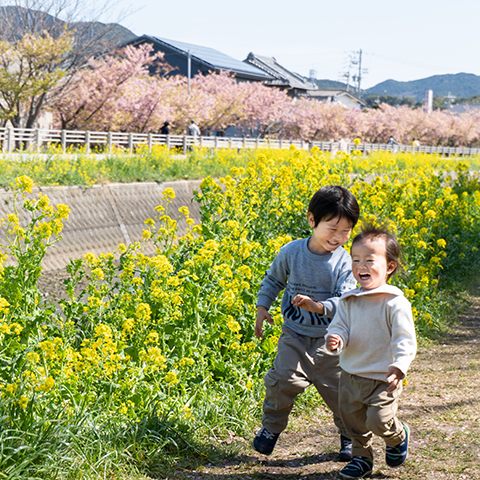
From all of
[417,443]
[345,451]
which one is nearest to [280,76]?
[417,443]

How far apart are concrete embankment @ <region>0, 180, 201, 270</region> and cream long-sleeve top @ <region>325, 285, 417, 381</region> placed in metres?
8.57

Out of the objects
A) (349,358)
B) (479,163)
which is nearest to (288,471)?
(349,358)

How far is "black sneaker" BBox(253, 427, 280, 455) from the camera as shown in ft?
10.3

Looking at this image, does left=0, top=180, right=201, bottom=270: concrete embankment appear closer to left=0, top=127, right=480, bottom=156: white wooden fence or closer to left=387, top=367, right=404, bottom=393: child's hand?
left=0, top=127, right=480, bottom=156: white wooden fence

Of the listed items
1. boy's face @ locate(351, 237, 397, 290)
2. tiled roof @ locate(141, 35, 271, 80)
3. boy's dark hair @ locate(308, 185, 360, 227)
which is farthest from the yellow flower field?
tiled roof @ locate(141, 35, 271, 80)

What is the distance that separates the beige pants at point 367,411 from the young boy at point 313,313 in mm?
202

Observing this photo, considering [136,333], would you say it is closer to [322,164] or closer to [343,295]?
[343,295]

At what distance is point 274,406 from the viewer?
315 centimetres

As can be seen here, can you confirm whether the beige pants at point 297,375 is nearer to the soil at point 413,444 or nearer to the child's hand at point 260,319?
the child's hand at point 260,319

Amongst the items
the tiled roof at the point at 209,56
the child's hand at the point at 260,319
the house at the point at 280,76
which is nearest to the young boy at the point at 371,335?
the child's hand at the point at 260,319

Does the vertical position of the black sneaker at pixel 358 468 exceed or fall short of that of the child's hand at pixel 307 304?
it falls short

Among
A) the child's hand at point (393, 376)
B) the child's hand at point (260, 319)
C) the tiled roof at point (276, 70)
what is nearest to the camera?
the child's hand at point (393, 376)

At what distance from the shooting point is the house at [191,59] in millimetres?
41062

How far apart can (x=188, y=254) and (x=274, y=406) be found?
2113mm
